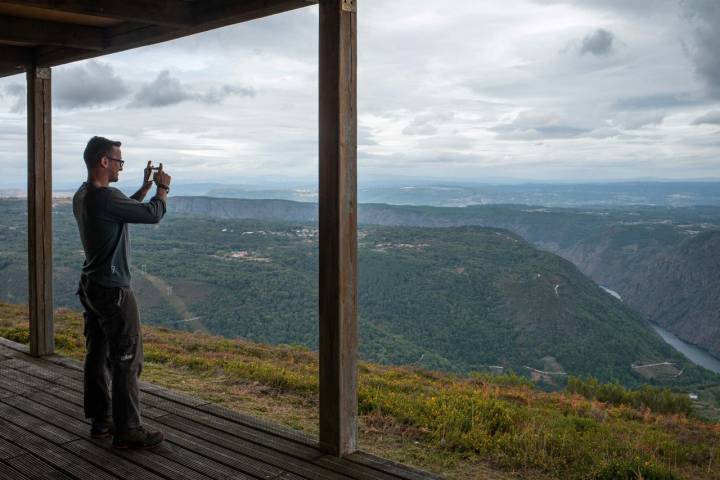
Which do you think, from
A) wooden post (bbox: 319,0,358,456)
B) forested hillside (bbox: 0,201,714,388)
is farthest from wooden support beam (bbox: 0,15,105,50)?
forested hillside (bbox: 0,201,714,388)

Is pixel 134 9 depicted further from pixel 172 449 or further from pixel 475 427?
pixel 475 427

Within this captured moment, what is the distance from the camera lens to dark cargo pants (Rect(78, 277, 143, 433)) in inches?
115

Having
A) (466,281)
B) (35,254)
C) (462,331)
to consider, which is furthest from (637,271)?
(35,254)

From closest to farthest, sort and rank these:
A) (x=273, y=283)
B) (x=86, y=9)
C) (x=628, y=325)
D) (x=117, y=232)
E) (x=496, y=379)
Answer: (x=117, y=232)
(x=86, y=9)
(x=496, y=379)
(x=273, y=283)
(x=628, y=325)

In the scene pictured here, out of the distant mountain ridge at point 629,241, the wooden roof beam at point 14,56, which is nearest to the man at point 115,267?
the wooden roof beam at point 14,56

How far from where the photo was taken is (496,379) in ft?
27.4

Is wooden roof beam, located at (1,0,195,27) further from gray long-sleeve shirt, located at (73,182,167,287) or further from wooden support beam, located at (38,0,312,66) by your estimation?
gray long-sleeve shirt, located at (73,182,167,287)

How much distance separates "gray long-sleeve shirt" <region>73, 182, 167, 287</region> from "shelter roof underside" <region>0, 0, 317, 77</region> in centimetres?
112

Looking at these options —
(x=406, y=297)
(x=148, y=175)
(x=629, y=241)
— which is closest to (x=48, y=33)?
(x=148, y=175)

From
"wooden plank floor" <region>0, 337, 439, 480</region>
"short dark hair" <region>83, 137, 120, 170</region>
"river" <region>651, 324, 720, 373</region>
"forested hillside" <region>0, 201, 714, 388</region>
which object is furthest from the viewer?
"river" <region>651, 324, 720, 373</region>

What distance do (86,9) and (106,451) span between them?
93.8 inches

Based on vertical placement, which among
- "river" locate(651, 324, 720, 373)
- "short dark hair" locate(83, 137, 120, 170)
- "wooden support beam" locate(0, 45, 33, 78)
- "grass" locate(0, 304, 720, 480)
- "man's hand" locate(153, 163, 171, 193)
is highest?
"wooden support beam" locate(0, 45, 33, 78)

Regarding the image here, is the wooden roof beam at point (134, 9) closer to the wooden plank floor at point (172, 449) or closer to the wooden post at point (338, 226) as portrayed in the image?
the wooden post at point (338, 226)

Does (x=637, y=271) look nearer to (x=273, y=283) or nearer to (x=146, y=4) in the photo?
(x=273, y=283)
